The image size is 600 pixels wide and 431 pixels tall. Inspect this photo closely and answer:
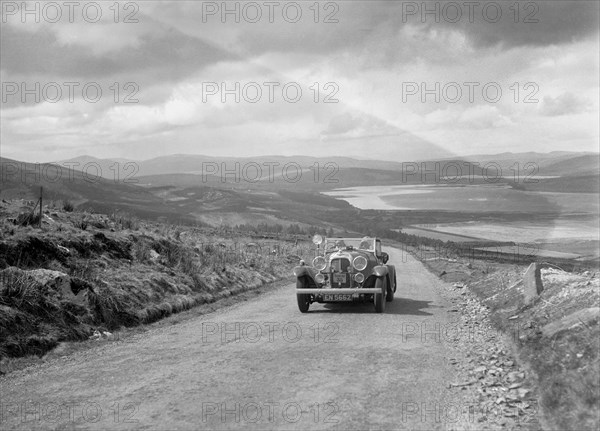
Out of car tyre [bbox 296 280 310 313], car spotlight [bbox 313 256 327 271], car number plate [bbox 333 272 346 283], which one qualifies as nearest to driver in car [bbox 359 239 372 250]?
car spotlight [bbox 313 256 327 271]

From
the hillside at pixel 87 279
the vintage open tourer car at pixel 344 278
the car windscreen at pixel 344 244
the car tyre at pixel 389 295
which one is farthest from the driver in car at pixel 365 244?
the hillside at pixel 87 279

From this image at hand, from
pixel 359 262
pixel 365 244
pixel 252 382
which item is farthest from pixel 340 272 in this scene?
pixel 252 382

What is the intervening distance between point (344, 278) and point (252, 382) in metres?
7.92

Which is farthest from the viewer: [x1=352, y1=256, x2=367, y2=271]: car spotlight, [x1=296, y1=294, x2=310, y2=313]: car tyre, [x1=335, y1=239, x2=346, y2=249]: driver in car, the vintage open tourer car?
[x1=335, y1=239, x2=346, y2=249]: driver in car

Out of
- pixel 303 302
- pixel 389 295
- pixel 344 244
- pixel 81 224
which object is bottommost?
pixel 389 295

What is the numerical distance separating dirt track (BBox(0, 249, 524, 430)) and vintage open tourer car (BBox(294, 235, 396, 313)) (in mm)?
2139

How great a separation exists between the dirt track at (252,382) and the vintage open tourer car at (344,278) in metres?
2.14

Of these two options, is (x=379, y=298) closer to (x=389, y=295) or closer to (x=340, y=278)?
(x=340, y=278)

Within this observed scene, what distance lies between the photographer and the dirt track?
609 centimetres

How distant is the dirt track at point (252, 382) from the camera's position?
609 centimetres

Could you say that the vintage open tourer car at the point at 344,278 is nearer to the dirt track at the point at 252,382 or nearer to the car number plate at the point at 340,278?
the car number plate at the point at 340,278

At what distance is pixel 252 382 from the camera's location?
7.54 m

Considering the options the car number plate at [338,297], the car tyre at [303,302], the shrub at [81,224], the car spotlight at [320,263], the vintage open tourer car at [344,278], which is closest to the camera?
the vintage open tourer car at [344,278]

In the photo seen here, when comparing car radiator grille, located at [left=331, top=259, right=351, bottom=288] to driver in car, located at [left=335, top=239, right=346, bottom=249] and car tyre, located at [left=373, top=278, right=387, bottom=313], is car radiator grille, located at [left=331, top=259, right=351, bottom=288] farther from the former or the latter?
driver in car, located at [left=335, top=239, right=346, bottom=249]
